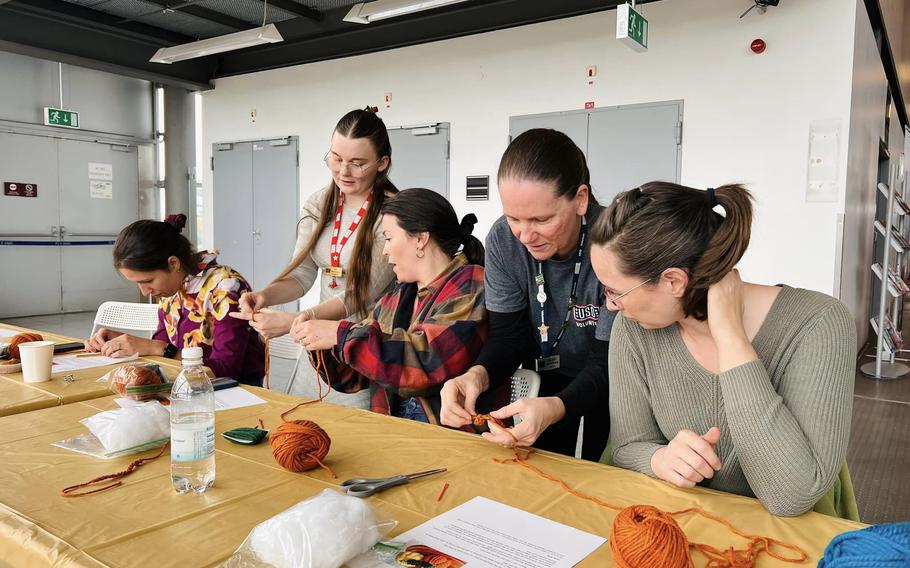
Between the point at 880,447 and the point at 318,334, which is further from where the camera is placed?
the point at 880,447

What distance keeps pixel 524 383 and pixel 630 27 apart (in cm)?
301

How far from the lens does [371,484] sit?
46.0 inches

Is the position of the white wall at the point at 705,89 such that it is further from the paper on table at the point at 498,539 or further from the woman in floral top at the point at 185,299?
the paper on table at the point at 498,539

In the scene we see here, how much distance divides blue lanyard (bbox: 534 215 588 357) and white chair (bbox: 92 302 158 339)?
2005 mm

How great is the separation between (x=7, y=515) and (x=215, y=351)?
1296 mm

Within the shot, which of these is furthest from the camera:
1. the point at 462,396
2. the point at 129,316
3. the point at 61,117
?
the point at 61,117

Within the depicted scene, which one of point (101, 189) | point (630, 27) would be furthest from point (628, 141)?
point (101, 189)

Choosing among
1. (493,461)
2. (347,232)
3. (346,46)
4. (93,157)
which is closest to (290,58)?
(346,46)

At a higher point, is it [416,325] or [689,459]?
[416,325]

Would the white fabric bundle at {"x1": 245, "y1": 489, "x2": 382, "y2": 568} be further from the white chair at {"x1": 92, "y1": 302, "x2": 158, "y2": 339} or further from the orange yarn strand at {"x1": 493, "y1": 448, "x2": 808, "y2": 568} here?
the white chair at {"x1": 92, "y1": 302, "x2": 158, "y2": 339}

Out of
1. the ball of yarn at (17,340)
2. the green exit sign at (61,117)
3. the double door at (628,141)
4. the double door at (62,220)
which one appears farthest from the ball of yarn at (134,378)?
the green exit sign at (61,117)

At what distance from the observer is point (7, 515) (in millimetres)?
1042

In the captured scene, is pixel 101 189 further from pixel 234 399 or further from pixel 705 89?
pixel 234 399

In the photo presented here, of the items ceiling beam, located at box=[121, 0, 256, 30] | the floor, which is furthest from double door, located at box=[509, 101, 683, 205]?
ceiling beam, located at box=[121, 0, 256, 30]
